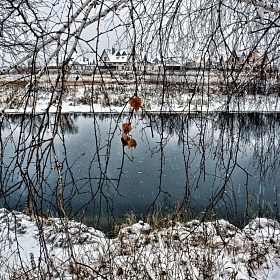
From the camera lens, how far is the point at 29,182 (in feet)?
2.70

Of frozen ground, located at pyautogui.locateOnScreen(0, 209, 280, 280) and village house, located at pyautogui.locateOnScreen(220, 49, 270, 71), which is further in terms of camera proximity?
frozen ground, located at pyautogui.locateOnScreen(0, 209, 280, 280)

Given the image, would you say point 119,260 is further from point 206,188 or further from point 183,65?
point 206,188

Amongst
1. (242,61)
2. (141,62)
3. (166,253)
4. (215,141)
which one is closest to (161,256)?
(166,253)

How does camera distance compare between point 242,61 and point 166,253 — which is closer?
point 242,61

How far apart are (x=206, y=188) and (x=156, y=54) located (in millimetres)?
3033

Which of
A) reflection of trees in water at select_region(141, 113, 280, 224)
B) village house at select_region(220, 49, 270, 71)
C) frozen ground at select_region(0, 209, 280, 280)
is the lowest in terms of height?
frozen ground at select_region(0, 209, 280, 280)

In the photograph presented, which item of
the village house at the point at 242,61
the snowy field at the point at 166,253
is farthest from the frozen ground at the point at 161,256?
the village house at the point at 242,61

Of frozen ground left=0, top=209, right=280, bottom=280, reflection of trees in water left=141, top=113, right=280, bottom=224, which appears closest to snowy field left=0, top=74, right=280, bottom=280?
frozen ground left=0, top=209, right=280, bottom=280

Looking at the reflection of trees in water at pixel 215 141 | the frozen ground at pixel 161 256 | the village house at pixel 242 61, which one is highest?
the village house at pixel 242 61

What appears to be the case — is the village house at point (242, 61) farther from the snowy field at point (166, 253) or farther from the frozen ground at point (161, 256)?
the frozen ground at point (161, 256)

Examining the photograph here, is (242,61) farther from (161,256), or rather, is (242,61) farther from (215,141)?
(161,256)

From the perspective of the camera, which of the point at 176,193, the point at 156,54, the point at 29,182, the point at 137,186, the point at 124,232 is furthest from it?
the point at 137,186

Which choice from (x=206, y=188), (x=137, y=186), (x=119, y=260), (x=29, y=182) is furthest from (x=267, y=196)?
(x=29, y=182)

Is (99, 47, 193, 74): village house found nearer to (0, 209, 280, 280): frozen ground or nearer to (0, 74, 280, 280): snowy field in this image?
(0, 74, 280, 280): snowy field
